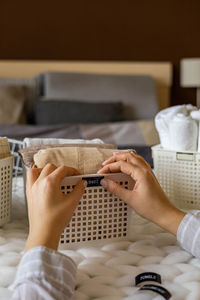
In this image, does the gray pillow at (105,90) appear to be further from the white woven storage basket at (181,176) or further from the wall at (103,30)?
the white woven storage basket at (181,176)

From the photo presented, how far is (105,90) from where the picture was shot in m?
2.70

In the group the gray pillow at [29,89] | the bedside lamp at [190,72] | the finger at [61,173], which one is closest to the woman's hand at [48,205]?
the finger at [61,173]

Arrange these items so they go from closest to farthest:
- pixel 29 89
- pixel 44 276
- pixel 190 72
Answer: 1. pixel 44 276
2. pixel 29 89
3. pixel 190 72

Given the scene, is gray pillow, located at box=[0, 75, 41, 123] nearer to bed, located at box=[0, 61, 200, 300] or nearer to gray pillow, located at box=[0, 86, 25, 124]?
gray pillow, located at box=[0, 86, 25, 124]

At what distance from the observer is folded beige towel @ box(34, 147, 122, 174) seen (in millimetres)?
768

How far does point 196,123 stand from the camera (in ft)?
3.51

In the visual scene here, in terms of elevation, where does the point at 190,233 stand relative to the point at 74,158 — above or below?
below

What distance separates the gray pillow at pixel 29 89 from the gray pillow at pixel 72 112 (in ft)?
0.45

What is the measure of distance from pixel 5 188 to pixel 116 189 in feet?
0.98

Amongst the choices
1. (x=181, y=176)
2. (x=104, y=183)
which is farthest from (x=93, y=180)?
(x=181, y=176)

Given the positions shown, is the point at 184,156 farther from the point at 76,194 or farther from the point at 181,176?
the point at 76,194

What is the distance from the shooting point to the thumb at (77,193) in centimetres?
68

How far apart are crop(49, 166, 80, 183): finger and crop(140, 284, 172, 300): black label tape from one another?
24 cm

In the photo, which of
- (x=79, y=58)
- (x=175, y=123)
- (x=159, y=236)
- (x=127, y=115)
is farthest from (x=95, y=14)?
(x=159, y=236)
